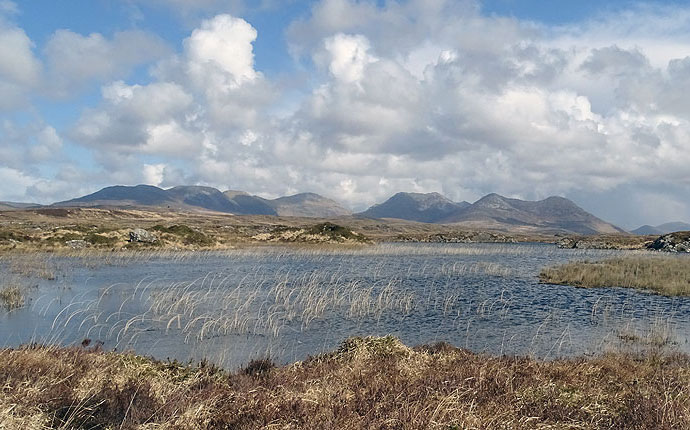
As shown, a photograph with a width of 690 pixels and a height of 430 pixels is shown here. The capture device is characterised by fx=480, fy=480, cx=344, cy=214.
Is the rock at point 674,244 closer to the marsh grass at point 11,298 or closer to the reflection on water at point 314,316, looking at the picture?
the reflection on water at point 314,316

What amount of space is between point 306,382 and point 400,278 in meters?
34.8

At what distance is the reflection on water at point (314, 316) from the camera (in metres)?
19.7

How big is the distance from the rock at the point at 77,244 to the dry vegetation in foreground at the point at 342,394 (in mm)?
65965

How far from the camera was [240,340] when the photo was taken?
20234 mm

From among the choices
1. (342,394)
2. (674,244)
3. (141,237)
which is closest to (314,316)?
(342,394)

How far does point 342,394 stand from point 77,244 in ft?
243

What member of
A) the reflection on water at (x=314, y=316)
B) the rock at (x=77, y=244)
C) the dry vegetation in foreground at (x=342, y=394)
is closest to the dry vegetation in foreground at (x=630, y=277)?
the reflection on water at (x=314, y=316)

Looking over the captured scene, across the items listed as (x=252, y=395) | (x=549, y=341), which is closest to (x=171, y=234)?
(x=549, y=341)

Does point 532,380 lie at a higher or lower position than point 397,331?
higher

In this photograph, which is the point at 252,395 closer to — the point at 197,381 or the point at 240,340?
the point at 197,381

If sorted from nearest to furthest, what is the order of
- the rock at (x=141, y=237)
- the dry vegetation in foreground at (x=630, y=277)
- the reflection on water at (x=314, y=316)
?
1. the reflection on water at (x=314, y=316)
2. the dry vegetation in foreground at (x=630, y=277)
3. the rock at (x=141, y=237)

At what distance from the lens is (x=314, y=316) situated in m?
25.4

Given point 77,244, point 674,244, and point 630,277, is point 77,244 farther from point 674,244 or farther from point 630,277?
point 674,244

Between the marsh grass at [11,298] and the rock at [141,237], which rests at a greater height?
the rock at [141,237]
